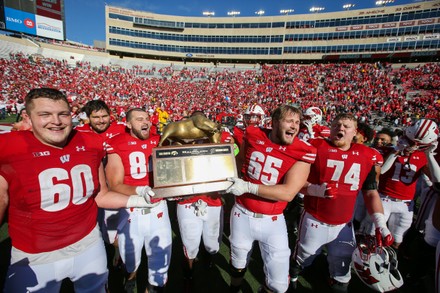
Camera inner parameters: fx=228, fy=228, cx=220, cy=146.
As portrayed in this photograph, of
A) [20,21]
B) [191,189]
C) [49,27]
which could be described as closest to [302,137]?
[191,189]

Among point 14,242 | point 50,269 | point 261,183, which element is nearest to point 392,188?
point 261,183

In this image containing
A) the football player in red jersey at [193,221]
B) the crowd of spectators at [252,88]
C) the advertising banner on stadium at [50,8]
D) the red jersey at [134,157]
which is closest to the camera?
the red jersey at [134,157]

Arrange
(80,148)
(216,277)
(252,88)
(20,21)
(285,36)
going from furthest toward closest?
(285,36), (252,88), (20,21), (216,277), (80,148)

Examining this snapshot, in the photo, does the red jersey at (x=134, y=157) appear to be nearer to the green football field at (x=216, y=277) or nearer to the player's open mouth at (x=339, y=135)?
the green football field at (x=216, y=277)

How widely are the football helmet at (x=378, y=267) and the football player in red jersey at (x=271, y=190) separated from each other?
827 mm

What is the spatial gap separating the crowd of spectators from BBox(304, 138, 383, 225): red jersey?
2130 cm

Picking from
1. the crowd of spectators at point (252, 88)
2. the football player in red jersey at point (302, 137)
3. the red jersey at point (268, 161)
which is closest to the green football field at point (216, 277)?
the football player in red jersey at point (302, 137)

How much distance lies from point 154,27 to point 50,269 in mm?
58898

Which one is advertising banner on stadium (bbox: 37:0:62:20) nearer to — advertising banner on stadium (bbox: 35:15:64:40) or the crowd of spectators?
advertising banner on stadium (bbox: 35:15:64:40)

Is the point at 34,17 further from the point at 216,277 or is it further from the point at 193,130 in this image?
the point at 216,277

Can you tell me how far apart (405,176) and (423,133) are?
1.33 metres

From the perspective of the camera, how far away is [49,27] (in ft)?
124

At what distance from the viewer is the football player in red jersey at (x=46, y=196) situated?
193cm

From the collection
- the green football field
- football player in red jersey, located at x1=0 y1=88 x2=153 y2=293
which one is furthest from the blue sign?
football player in red jersey, located at x1=0 y1=88 x2=153 y2=293
